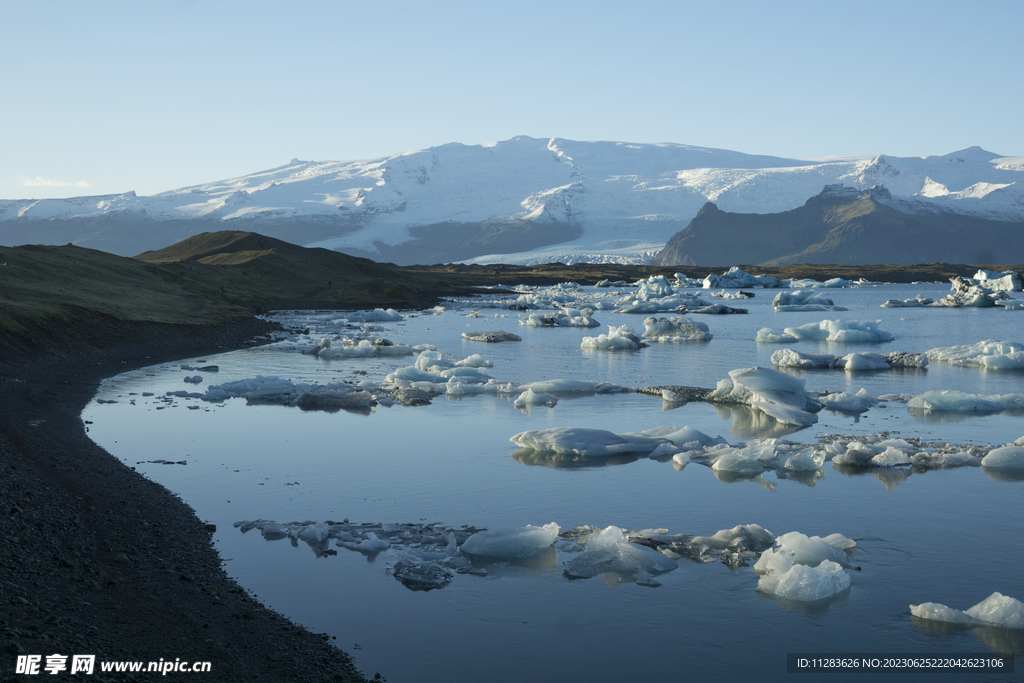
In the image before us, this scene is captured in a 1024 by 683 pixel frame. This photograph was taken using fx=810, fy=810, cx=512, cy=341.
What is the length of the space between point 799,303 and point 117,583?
58.1 meters

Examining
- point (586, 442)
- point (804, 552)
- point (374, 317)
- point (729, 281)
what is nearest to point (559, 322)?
point (374, 317)

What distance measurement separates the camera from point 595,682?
18.9ft

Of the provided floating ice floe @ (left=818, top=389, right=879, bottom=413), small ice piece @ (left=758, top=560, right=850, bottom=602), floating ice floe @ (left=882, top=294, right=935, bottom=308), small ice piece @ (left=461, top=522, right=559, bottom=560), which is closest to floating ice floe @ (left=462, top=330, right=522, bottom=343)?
floating ice floe @ (left=818, top=389, right=879, bottom=413)

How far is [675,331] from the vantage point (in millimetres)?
35469

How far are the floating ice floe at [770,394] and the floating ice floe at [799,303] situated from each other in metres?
40.6

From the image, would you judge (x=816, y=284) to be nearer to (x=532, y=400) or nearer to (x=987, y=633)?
(x=532, y=400)

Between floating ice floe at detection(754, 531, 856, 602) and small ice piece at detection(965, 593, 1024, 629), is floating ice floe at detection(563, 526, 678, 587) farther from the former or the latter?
small ice piece at detection(965, 593, 1024, 629)

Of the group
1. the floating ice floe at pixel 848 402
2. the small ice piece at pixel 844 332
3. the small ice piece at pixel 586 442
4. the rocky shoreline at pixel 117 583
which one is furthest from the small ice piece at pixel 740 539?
the small ice piece at pixel 844 332

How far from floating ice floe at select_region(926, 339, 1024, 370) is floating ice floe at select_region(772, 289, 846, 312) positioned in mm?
31521

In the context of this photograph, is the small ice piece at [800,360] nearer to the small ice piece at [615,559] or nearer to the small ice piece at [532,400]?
the small ice piece at [532,400]

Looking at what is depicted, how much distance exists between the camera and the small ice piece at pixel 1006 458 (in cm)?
1167

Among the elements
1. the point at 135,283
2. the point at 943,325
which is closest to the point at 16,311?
the point at 135,283

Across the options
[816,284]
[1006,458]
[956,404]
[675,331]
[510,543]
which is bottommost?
[816,284]

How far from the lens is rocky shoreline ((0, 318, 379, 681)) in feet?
18.7
